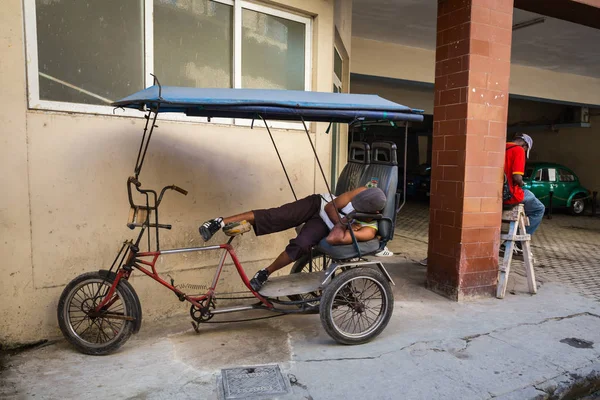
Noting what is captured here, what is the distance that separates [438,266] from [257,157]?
2384 millimetres

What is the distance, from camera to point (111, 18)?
411cm

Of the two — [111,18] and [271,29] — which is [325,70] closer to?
[271,29]

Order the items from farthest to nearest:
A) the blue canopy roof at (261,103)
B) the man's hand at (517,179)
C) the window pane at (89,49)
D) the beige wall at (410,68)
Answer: the beige wall at (410,68) < the man's hand at (517,179) < the window pane at (89,49) < the blue canopy roof at (261,103)

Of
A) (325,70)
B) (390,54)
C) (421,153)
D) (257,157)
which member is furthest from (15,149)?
(421,153)

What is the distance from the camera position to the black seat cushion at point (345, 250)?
154 inches

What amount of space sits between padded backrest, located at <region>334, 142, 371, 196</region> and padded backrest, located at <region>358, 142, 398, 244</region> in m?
0.07

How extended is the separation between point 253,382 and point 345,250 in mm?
1327

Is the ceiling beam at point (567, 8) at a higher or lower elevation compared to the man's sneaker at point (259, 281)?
higher

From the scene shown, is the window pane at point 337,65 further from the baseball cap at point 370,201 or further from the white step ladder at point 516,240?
the baseball cap at point 370,201

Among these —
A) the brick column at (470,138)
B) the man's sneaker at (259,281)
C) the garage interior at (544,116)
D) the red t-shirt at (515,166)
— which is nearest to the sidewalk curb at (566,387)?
the brick column at (470,138)

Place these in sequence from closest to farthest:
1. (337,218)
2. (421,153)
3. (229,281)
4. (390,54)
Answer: (337,218) < (229,281) < (390,54) < (421,153)

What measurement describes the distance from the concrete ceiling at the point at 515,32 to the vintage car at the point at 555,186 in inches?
125

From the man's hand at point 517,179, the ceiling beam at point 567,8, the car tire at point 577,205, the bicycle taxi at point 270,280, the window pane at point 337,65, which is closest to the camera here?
the bicycle taxi at point 270,280

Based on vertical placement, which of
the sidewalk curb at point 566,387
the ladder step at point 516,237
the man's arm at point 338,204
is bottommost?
the sidewalk curb at point 566,387
